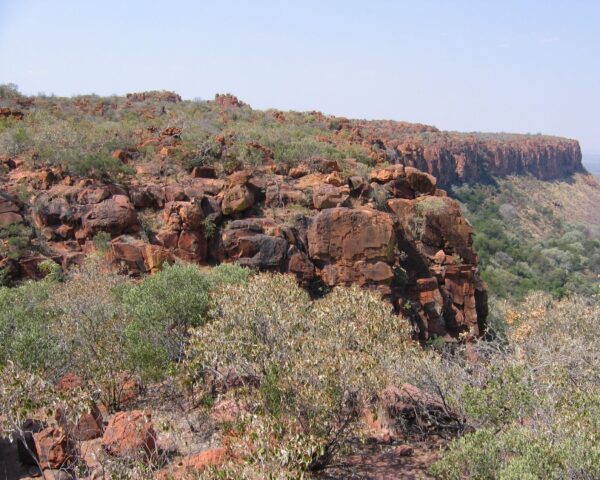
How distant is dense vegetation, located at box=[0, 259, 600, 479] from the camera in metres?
5.82

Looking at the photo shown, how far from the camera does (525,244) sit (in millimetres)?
54562

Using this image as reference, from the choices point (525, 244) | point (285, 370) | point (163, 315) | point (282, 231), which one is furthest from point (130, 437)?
point (525, 244)

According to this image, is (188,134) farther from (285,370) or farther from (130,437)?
(285,370)

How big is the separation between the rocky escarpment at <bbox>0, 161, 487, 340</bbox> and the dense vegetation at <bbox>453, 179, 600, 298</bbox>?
41.4ft

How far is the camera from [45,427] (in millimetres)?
7703

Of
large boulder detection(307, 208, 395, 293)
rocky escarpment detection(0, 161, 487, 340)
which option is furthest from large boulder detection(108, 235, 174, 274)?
large boulder detection(307, 208, 395, 293)

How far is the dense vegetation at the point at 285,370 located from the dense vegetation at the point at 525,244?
20.7 meters

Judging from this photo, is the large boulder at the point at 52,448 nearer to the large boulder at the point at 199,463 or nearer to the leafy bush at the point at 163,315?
the large boulder at the point at 199,463

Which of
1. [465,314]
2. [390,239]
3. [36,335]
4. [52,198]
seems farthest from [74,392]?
[465,314]

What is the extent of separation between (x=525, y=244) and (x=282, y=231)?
45.8 meters

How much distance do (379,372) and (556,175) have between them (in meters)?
96.3

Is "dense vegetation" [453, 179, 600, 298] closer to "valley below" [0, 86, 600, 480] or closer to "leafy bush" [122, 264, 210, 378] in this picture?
"valley below" [0, 86, 600, 480]

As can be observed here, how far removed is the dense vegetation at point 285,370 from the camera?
582 centimetres

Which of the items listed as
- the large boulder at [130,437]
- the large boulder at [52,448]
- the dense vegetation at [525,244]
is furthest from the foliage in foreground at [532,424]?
the dense vegetation at [525,244]
